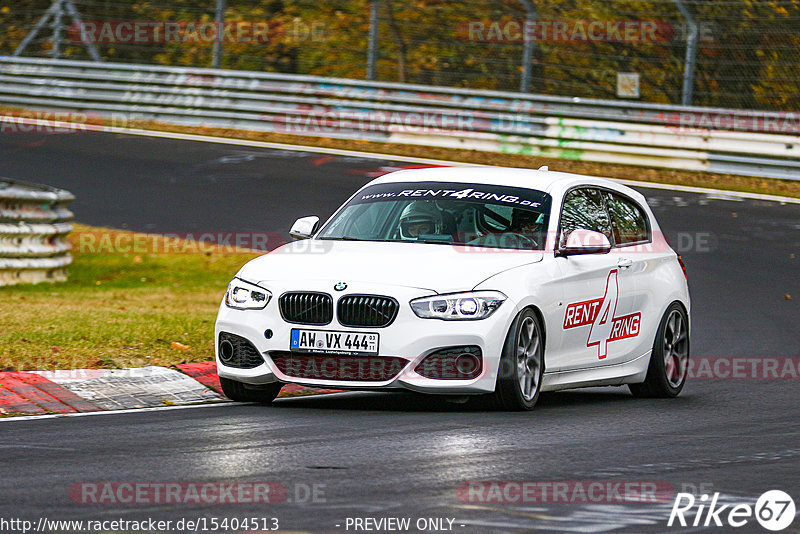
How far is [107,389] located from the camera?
9.50 meters

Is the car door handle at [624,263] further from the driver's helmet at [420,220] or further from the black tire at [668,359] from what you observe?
the driver's helmet at [420,220]

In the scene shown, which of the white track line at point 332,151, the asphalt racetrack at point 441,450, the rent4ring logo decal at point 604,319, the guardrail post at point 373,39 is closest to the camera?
the asphalt racetrack at point 441,450

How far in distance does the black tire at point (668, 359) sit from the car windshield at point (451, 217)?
1509 mm

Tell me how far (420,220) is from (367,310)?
1270 millimetres

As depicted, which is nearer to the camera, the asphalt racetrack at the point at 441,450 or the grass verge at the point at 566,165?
the asphalt racetrack at the point at 441,450

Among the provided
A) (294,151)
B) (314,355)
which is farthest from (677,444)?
(294,151)

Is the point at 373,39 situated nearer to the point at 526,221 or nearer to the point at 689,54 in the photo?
the point at 689,54

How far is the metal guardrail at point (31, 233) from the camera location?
52.6 feet

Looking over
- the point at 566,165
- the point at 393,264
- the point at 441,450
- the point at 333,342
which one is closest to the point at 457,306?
the point at 393,264

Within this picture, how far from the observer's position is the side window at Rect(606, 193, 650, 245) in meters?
10.8

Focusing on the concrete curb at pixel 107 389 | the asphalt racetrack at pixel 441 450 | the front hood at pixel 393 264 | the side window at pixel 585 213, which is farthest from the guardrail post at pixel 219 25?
the front hood at pixel 393 264

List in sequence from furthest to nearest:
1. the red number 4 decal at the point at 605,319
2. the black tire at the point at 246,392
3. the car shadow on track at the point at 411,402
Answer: the red number 4 decal at the point at 605,319 → the black tire at the point at 246,392 → the car shadow on track at the point at 411,402

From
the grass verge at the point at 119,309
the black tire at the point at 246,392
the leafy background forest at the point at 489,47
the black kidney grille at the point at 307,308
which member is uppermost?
the leafy background forest at the point at 489,47

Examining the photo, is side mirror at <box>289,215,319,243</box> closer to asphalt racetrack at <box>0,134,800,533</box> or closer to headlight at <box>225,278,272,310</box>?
headlight at <box>225,278,272,310</box>
